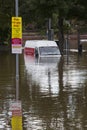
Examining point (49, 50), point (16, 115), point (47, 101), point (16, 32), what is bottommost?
point (49, 50)

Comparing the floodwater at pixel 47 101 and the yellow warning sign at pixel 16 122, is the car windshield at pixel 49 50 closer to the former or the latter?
the floodwater at pixel 47 101

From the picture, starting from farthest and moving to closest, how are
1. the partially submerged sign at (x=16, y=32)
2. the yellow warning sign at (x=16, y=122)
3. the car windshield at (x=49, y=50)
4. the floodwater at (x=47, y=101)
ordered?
the car windshield at (x=49, y=50) < the partially submerged sign at (x=16, y=32) < the floodwater at (x=47, y=101) < the yellow warning sign at (x=16, y=122)

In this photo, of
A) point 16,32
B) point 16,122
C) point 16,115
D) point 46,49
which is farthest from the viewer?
point 46,49

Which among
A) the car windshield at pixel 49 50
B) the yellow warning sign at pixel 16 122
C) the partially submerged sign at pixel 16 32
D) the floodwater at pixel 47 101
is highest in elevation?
the partially submerged sign at pixel 16 32

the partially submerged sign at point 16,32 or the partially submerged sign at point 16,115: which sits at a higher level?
the partially submerged sign at point 16,32

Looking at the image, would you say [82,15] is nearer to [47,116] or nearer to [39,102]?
[39,102]

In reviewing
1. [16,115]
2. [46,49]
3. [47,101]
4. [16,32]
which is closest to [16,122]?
[16,115]

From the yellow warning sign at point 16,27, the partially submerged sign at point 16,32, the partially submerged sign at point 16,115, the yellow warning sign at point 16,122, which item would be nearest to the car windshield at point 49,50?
the partially submerged sign at point 16,115

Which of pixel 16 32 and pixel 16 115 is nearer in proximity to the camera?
pixel 16 115

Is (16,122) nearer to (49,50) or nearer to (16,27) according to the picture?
(16,27)

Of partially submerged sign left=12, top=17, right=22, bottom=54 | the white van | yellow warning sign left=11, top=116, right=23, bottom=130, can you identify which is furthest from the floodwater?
the white van

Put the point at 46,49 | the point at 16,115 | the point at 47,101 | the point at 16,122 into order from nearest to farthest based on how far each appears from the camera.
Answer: the point at 16,122, the point at 16,115, the point at 47,101, the point at 46,49

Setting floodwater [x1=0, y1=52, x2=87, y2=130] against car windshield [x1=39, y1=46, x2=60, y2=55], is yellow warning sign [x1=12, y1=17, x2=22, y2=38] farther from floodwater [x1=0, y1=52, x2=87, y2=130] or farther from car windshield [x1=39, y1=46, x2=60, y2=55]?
car windshield [x1=39, y1=46, x2=60, y2=55]

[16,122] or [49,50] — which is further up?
[16,122]
